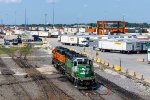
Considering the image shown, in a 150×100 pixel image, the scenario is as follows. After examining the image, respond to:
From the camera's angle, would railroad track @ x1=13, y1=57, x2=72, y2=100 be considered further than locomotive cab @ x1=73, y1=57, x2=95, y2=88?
No

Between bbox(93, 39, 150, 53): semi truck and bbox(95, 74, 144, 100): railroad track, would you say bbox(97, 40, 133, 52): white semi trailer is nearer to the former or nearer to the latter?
bbox(93, 39, 150, 53): semi truck

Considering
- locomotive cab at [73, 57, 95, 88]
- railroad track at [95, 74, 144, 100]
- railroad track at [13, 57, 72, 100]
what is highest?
locomotive cab at [73, 57, 95, 88]

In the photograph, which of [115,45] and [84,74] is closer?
[84,74]

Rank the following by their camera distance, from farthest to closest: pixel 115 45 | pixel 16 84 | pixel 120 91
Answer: pixel 115 45, pixel 16 84, pixel 120 91

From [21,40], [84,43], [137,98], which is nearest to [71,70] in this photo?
[137,98]

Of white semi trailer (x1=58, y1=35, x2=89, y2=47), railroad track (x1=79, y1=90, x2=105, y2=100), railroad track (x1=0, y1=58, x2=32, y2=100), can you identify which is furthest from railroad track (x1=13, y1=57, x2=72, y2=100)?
white semi trailer (x1=58, y1=35, x2=89, y2=47)

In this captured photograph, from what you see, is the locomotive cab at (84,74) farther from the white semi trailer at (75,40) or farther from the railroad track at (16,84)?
the white semi trailer at (75,40)

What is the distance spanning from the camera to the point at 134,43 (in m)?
74.2

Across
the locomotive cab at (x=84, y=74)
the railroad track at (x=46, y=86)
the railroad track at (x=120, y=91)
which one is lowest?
the railroad track at (x=120, y=91)

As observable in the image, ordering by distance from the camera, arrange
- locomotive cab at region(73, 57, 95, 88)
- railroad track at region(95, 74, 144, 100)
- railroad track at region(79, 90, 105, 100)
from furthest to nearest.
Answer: locomotive cab at region(73, 57, 95, 88) → railroad track at region(95, 74, 144, 100) → railroad track at region(79, 90, 105, 100)

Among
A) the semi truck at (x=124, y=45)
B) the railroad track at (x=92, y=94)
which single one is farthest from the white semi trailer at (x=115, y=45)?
the railroad track at (x=92, y=94)

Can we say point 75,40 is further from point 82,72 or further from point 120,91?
point 120,91

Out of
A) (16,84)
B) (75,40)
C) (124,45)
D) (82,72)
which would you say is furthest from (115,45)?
(82,72)

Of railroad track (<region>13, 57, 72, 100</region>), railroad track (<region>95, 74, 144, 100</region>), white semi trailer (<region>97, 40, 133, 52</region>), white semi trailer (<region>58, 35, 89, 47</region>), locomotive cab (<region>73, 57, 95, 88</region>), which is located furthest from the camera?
white semi trailer (<region>58, 35, 89, 47</region>)
